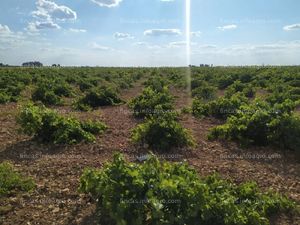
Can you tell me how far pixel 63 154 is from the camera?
6961mm

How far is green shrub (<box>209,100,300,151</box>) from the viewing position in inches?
293

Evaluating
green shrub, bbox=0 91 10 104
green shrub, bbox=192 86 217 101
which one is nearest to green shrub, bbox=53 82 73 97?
green shrub, bbox=0 91 10 104

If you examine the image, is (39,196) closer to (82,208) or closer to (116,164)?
(82,208)

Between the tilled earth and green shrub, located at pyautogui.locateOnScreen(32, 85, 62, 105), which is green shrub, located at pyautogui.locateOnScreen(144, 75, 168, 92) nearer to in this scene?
green shrub, located at pyautogui.locateOnScreen(32, 85, 62, 105)

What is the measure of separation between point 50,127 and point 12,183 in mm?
2505

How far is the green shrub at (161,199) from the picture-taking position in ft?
12.3

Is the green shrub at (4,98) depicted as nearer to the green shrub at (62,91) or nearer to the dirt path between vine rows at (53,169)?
the green shrub at (62,91)

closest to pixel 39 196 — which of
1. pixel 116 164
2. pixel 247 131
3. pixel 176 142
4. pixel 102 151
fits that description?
pixel 116 164

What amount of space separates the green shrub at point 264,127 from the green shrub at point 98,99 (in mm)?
6053

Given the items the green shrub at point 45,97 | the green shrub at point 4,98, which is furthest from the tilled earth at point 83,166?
the green shrub at point 45,97

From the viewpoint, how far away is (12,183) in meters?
5.34

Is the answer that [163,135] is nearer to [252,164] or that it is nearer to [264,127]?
[252,164]

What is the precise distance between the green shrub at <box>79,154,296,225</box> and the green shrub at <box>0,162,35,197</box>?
1.39 m

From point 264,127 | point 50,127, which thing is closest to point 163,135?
point 264,127
